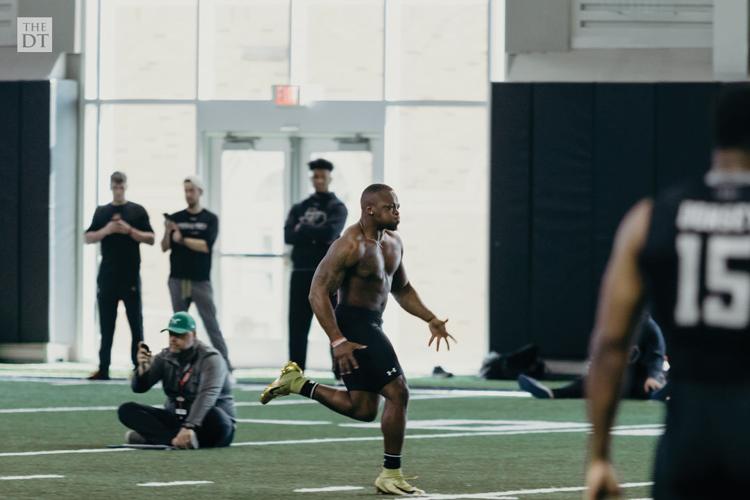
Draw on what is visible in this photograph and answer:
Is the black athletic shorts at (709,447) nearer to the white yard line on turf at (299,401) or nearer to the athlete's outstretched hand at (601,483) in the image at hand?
the athlete's outstretched hand at (601,483)

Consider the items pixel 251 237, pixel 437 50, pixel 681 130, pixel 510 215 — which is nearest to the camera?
pixel 681 130

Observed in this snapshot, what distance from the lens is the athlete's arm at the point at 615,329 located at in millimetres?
4238

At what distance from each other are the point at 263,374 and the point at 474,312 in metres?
2.83

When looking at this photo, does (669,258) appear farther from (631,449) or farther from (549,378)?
(549,378)

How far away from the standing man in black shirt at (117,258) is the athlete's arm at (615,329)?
15292 millimetres

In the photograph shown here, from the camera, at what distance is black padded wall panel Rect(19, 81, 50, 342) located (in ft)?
73.2

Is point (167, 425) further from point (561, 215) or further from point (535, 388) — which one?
point (561, 215)

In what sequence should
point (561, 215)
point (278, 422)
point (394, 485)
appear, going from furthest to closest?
point (561, 215) → point (278, 422) → point (394, 485)

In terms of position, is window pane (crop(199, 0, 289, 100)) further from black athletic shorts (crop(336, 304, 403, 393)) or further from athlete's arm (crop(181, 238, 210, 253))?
black athletic shorts (crop(336, 304, 403, 393))

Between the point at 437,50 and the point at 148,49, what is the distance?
3.78 m

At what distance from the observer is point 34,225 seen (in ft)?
73.6

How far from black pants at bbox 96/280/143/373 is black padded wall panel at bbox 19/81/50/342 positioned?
2.91 m

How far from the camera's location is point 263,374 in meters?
21.2

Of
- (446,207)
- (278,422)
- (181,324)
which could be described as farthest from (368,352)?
(446,207)
